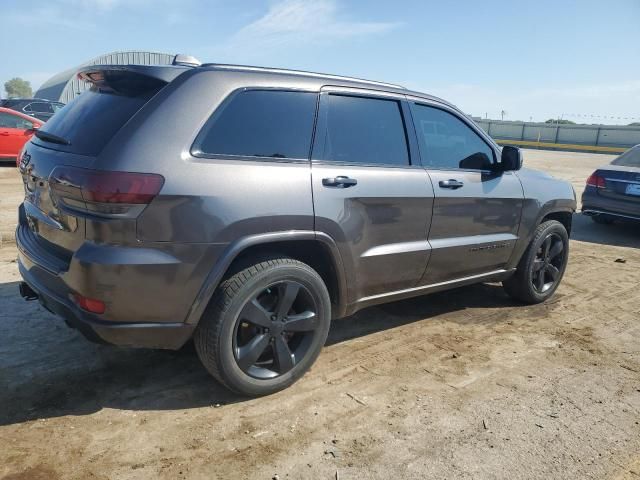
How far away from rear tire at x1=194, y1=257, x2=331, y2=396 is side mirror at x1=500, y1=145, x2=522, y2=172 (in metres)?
2.12

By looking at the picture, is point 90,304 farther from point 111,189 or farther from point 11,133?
point 11,133

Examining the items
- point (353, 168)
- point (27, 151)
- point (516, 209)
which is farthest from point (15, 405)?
point (516, 209)

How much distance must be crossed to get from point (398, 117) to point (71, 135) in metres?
2.16

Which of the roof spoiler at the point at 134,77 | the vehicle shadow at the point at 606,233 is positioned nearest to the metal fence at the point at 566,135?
the vehicle shadow at the point at 606,233

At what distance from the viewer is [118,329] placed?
9.04 ft

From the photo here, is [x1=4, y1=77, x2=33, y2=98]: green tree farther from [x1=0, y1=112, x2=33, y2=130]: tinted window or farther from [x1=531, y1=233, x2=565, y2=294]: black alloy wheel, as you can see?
Answer: [x1=531, y1=233, x2=565, y2=294]: black alloy wheel

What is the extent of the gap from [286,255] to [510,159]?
2.26 meters

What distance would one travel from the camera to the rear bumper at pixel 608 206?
27.1 feet

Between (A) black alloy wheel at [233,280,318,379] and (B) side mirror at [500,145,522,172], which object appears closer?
(A) black alloy wheel at [233,280,318,379]

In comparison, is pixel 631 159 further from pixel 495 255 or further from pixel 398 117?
pixel 398 117

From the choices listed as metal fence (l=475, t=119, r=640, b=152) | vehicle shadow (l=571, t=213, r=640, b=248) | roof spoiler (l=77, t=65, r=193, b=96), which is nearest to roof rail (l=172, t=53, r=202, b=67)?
roof spoiler (l=77, t=65, r=193, b=96)

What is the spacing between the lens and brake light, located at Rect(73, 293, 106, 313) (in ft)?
8.84

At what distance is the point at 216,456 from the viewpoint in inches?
105

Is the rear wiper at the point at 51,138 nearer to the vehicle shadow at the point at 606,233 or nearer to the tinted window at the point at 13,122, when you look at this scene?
the vehicle shadow at the point at 606,233
